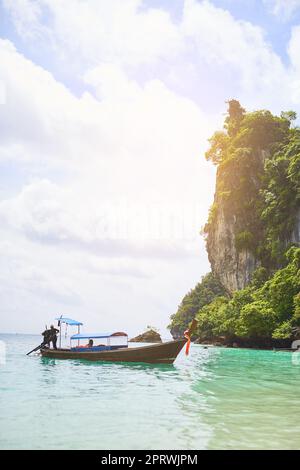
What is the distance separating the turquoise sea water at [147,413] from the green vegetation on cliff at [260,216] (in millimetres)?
30657

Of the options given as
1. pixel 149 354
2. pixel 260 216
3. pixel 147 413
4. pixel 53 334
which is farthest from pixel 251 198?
pixel 147 413

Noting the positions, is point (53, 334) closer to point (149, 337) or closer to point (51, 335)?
point (51, 335)

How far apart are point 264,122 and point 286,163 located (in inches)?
487

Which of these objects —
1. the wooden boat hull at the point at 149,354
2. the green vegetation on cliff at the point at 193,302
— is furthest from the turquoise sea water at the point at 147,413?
the green vegetation on cliff at the point at 193,302

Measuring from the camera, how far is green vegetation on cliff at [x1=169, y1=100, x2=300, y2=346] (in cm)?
4644

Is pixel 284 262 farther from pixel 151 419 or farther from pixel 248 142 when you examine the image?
pixel 151 419

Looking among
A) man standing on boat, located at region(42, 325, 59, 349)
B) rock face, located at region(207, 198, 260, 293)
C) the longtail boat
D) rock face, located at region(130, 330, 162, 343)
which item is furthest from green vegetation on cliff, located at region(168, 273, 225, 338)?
the longtail boat

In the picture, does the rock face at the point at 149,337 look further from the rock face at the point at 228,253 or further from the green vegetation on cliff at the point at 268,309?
the green vegetation on cliff at the point at 268,309

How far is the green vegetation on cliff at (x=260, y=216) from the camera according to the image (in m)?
46.4

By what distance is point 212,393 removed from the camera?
43.4ft

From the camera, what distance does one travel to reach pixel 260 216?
189 feet

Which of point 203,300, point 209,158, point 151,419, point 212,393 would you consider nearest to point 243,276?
point 209,158

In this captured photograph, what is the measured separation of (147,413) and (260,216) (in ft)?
168

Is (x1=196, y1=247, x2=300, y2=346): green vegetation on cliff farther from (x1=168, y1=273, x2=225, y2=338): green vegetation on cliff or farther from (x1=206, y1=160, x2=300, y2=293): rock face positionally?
(x1=168, y1=273, x2=225, y2=338): green vegetation on cliff
